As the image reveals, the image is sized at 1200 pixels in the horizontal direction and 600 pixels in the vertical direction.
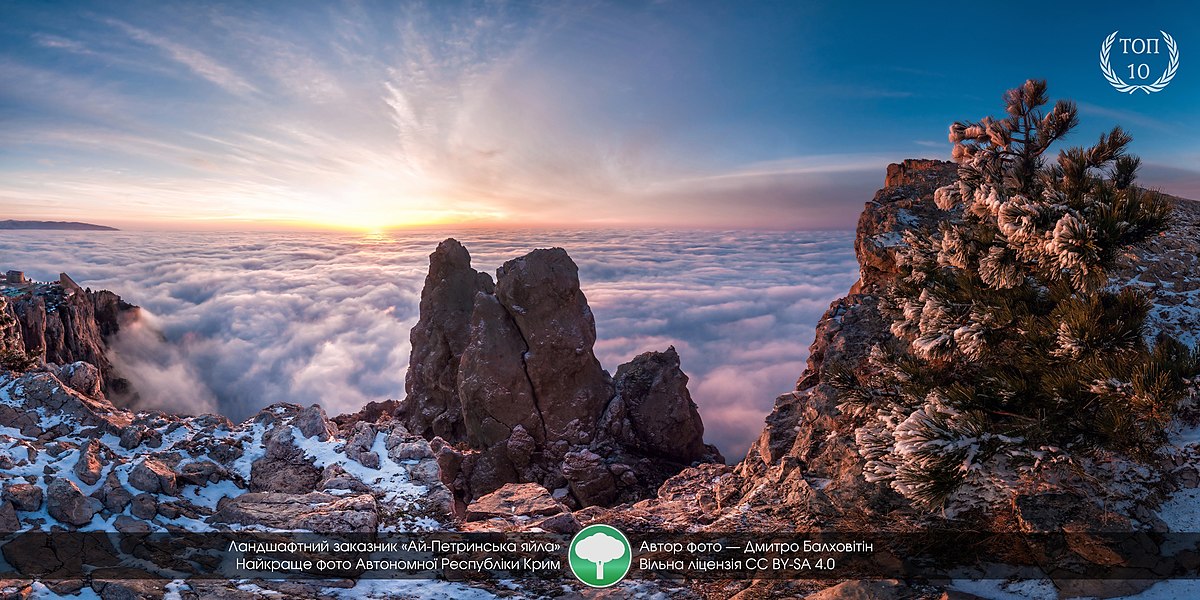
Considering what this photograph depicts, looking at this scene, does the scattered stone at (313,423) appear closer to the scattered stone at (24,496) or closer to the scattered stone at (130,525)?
the scattered stone at (130,525)

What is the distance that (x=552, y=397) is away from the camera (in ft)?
134

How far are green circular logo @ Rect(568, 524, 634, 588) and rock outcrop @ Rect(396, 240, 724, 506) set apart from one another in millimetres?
25776

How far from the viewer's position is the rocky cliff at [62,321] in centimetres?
5091

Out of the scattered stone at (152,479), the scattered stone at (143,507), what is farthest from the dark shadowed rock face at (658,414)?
the scattered stone at (143,507)

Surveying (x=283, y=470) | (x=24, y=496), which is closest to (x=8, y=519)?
(x=24, y=496)

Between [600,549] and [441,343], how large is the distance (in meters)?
40.3

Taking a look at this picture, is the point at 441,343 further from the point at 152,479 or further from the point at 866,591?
the point at 866,591

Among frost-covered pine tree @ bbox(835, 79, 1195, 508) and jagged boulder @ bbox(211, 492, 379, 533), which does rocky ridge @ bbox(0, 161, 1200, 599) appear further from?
frost-covered pine tree @ bbox(835, 79, 1195, 508)

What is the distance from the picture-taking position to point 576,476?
3562 centimetres

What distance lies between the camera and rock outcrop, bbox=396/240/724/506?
38906mm

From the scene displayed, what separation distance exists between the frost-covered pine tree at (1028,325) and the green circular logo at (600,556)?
219 inches

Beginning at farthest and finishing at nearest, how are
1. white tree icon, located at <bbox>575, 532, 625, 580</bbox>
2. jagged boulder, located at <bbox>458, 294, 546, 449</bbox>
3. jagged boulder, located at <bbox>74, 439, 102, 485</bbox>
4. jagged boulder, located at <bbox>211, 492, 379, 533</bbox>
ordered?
jagged boulder, located at <bbox>458, 294, 546, 449</bbox> < jagged boulder, located at <bbox>211, 492, 379, 533</bbox> < jagged boulder, located at <bbox>74, 439, 102, 485</bbox> < white tree icon, located at <bbox>575, 532, 625, 580</bbox>

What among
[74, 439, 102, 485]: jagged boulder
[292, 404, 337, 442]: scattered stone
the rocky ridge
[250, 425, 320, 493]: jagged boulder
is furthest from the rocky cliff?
[74, 439, 102, 485]: jagged boulder

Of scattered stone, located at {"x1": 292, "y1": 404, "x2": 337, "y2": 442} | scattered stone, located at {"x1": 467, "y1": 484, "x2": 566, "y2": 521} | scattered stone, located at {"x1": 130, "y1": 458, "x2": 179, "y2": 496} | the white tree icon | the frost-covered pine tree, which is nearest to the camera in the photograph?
the frost-covered pine tree
